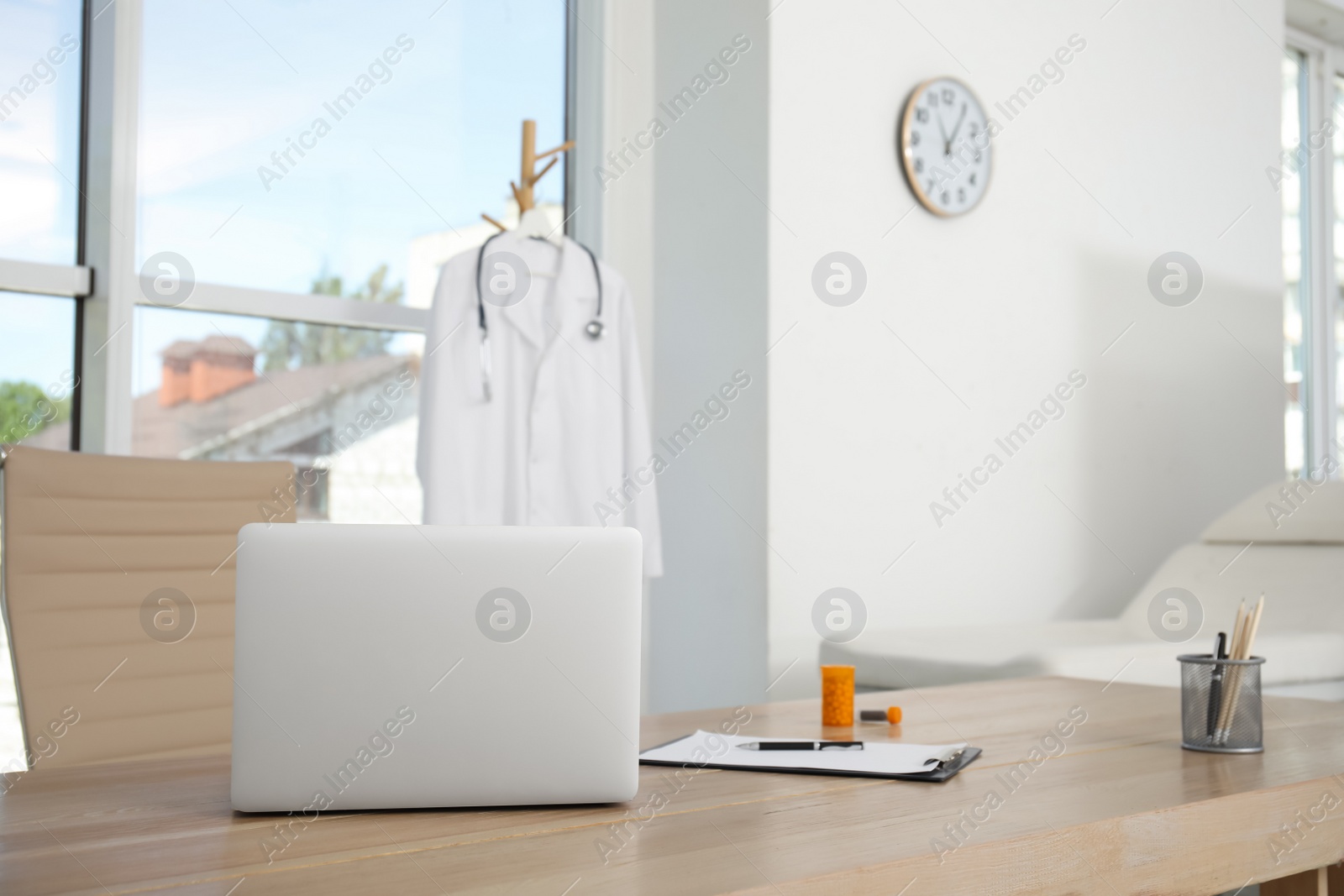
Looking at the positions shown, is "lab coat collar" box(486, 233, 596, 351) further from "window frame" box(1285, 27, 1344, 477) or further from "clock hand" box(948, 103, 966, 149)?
"window frame" box(1285, 27, 1344, 477)

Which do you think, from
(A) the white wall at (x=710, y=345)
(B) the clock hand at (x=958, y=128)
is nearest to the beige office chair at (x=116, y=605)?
(A) the white wall at (x=710, y=345)

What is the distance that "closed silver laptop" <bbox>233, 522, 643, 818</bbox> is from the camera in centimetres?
81

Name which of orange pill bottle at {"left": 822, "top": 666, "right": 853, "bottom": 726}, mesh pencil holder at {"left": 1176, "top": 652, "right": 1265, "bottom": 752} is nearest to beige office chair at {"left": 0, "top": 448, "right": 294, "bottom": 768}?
orange pill bottle at {"left": 822, "top": 666, "right": 853, "bottom": 726}

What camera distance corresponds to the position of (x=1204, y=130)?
3904 millimetres

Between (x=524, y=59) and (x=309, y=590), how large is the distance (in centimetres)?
252

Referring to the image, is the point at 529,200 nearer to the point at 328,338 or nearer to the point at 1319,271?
the point at 328,338

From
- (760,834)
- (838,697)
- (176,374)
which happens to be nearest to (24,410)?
(176,374)

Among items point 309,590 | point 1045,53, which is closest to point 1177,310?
point 1045,53

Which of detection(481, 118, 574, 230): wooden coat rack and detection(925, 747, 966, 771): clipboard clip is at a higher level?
detection(481, 118, 574, 230): wooden coat rack

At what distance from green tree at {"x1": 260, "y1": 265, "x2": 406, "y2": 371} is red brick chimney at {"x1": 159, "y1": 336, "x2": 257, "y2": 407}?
0.18 feet

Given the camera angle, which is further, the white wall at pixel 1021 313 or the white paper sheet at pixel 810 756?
the white wall at pixel 1021 313

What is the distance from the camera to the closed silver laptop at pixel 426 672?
81 centimetres

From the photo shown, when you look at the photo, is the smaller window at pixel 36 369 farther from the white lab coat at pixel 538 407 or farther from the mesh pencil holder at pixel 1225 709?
the mesh pencil holder at pixel 1225 709

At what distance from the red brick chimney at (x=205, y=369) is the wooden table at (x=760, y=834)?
63.6 inches
